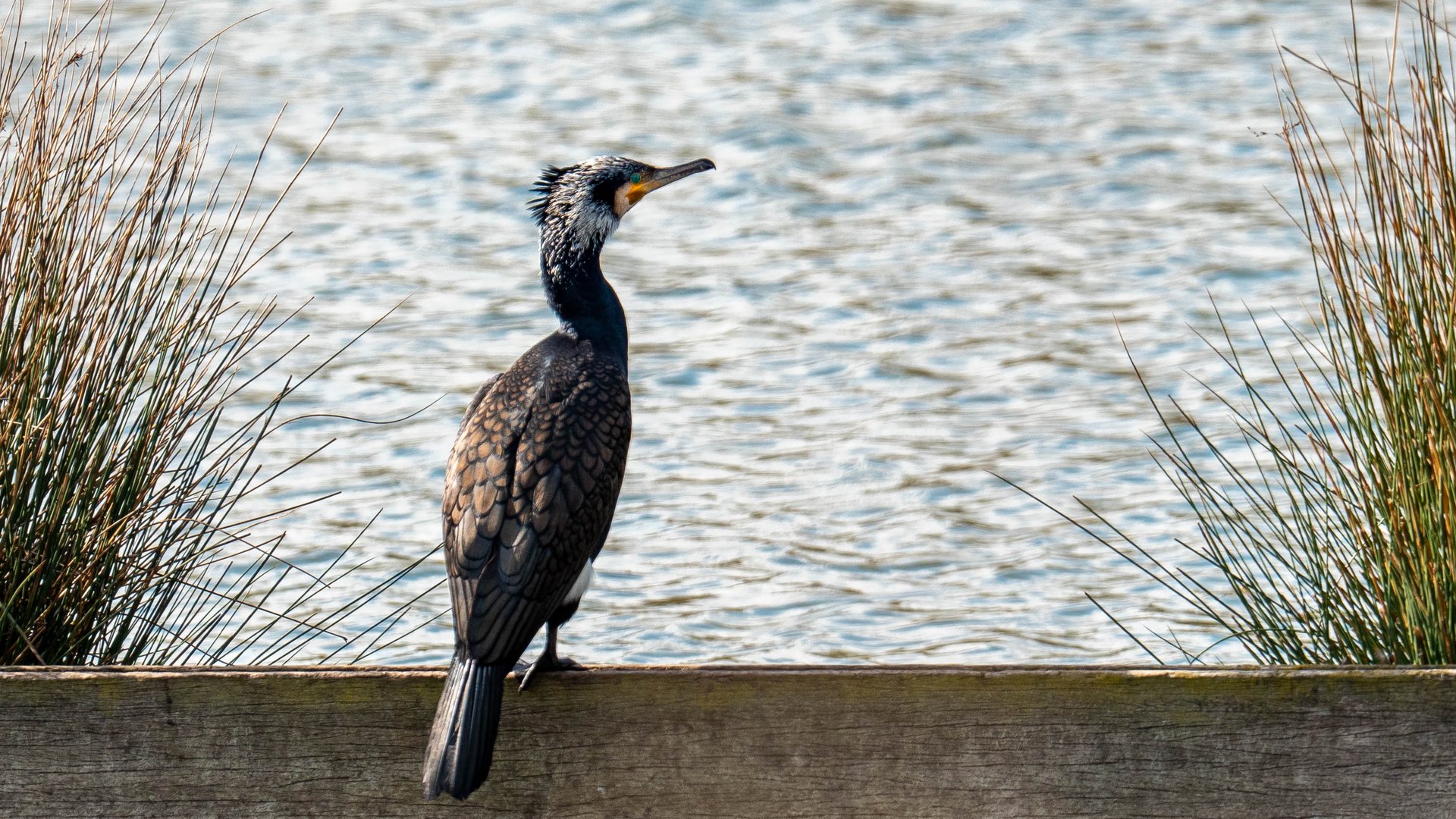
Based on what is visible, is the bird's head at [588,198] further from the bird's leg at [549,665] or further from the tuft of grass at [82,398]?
the bird's leg at [549,665]

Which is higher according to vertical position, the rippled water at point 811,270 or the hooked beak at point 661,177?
the hooked beak at point 661,177

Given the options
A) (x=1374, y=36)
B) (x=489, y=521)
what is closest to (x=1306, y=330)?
(x=1374, y=36)

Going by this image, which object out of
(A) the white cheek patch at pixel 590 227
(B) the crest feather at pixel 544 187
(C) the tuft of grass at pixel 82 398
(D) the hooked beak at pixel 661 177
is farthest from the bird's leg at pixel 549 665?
(D) the hooked beak at pixel 661 177

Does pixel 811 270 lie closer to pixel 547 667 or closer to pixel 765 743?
pixel 547 667

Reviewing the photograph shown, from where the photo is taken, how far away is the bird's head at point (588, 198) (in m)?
3.45

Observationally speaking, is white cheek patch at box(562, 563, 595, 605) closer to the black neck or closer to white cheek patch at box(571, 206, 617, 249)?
the black neck

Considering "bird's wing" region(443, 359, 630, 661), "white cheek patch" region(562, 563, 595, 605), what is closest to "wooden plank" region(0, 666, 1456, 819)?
"bird's wing" region(443, 359, 630, 661)

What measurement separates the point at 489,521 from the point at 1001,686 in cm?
84

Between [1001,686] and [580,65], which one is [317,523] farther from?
[580,65]

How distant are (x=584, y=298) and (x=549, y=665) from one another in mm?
Result: 1086

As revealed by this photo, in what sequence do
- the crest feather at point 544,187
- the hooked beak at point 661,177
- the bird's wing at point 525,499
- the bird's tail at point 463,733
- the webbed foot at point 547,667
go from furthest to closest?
the hooked beak at point 661,177 → the crest feather at point 544,187 → the bird's wing at point 525,499 → the webbed foot at point 547,667 → the bird's tail at point 463,733

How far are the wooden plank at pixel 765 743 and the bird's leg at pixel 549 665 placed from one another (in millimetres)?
20

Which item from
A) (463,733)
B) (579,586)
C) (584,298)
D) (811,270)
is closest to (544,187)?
(584,298)

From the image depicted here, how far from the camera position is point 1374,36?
10453 mm
